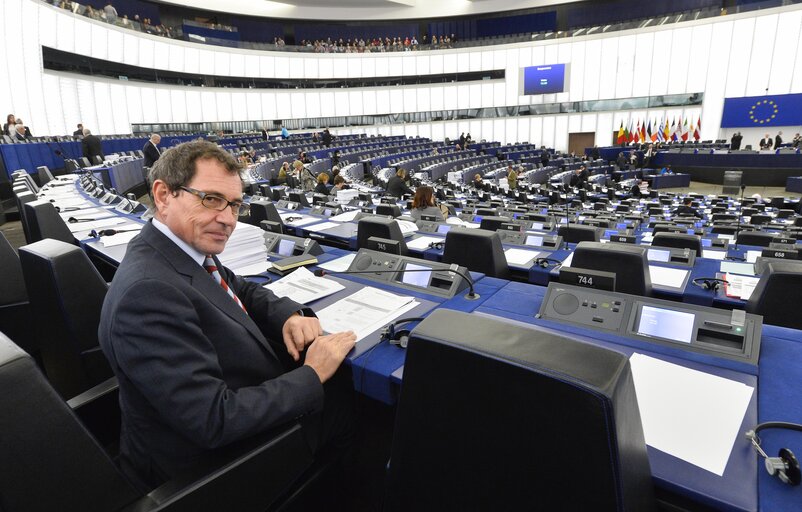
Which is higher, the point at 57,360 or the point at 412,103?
the point at 412,103

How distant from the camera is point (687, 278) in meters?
2.47

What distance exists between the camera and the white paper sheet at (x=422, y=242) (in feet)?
11.2

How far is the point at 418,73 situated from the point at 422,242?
84.5 feet

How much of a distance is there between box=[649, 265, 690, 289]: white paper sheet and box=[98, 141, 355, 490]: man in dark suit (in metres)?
2.00

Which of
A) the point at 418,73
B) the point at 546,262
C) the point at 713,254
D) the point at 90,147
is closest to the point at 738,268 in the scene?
the point at 713,254

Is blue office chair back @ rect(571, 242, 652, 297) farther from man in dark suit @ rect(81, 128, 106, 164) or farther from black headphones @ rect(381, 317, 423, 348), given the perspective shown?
man in dark suit @ rect(81, 128, 106, 164)

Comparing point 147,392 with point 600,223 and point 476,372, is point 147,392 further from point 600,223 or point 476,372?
point 600,223

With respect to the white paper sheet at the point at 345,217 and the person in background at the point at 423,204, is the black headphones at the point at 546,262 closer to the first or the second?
the white paper sheet at the point at 345,217

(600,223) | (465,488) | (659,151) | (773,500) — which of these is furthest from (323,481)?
(659,151)

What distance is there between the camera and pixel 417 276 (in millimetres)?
2021


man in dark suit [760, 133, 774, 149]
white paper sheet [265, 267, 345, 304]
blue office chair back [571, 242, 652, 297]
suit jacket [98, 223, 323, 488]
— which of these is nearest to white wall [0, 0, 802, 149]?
man in dark suit [760, 133, 774, 149]

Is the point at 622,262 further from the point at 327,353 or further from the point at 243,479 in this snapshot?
the point at 243,479

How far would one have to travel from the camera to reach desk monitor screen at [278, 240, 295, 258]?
2.74 meters

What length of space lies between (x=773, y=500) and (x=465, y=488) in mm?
603
